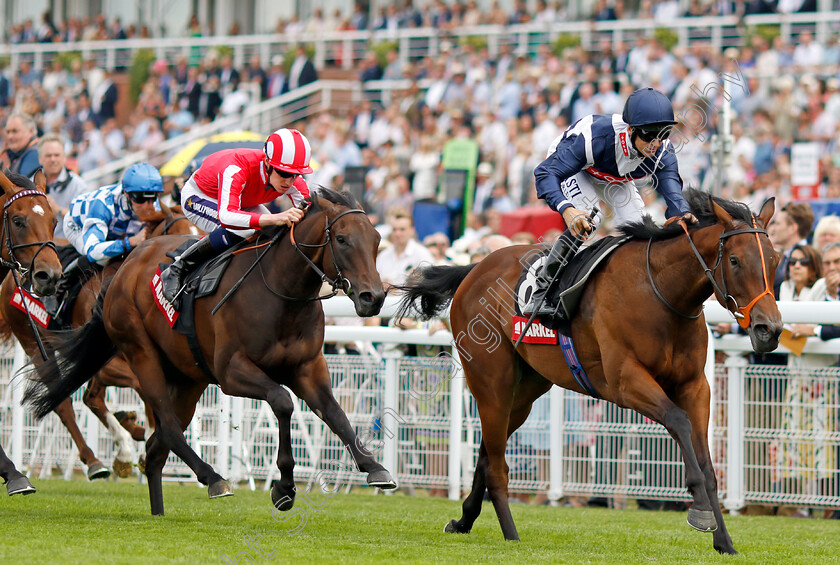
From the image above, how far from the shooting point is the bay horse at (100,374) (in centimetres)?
826

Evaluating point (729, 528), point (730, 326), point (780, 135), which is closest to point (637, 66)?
point (780, 135)

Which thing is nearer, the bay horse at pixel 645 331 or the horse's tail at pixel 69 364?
the bay horse at pixel 645 331

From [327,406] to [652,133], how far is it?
2.09 metres

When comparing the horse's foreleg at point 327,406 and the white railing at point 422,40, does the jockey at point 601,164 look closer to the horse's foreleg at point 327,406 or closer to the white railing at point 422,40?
the horse's foreleg at point 327,406

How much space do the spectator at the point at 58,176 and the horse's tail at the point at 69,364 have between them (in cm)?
202

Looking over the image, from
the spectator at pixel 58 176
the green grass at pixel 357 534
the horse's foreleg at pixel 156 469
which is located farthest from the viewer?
the spectator at pixel 58 176

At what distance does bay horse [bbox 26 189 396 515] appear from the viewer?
6105mm

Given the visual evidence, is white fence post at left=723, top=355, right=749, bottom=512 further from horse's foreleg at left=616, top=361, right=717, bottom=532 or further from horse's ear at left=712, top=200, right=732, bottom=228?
horse's ear at left=712, top=200, right=732, bottom=228

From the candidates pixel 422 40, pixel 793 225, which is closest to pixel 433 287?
pixel 793 225

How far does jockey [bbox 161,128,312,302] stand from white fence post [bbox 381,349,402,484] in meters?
1.77

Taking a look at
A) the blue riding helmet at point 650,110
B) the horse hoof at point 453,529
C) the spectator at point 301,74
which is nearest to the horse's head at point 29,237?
the horse hoof at point 453,529

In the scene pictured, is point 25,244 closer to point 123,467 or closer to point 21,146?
point 123,467

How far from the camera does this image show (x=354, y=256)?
19.9 ft

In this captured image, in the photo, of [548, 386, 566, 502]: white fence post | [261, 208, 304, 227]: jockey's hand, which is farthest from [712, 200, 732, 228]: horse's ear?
[548, 386, 566, 502]: white fence post
